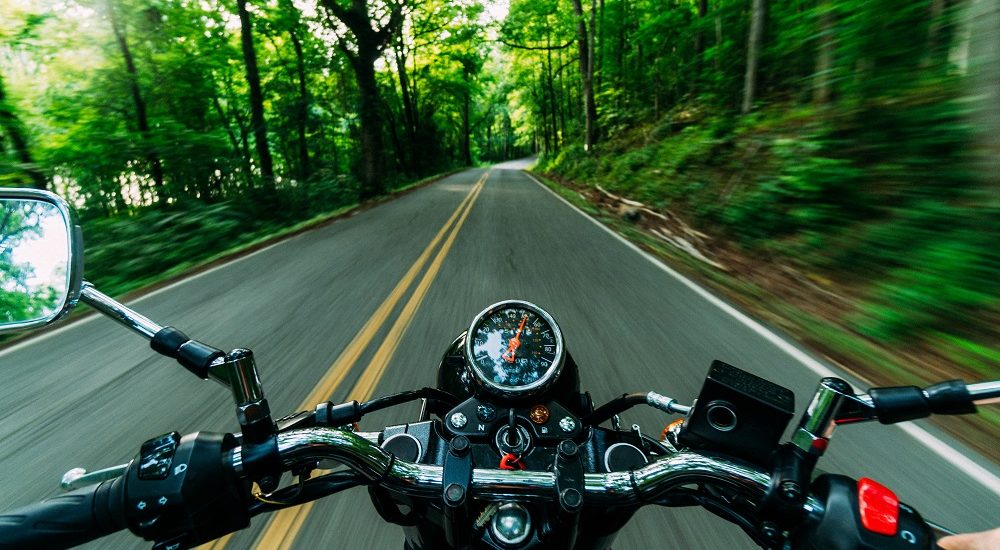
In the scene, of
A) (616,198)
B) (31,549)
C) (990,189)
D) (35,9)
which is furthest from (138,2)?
(990,189)

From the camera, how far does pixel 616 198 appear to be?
1397 cm

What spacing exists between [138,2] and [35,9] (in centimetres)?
291

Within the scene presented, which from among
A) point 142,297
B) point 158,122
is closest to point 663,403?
point 142,297

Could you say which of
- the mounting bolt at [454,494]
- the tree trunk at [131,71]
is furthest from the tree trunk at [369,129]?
the mounting bolt at [454,494]

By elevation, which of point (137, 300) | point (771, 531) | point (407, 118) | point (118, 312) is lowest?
point (137, 300)

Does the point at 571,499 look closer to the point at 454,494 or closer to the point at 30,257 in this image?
the point at 454,494

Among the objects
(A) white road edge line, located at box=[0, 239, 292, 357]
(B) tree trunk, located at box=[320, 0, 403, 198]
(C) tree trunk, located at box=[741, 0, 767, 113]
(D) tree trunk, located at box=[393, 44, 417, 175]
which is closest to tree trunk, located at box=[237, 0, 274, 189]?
(B) tree trunk, located at box=[320, 0, 403, 198]

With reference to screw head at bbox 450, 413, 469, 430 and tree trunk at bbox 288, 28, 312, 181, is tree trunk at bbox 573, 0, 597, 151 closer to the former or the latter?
tree trunk at bbox 288, 28, 312, 181

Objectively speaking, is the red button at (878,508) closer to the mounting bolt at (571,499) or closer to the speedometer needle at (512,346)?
the mounting bolt at (571,499)

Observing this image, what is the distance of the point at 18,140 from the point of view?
414 inches

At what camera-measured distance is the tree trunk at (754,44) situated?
10055 millimetres

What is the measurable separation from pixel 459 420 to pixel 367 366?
276cm

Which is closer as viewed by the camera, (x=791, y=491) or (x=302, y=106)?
(x=791, y=491)

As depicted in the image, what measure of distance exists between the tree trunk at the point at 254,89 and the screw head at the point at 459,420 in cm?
1505
